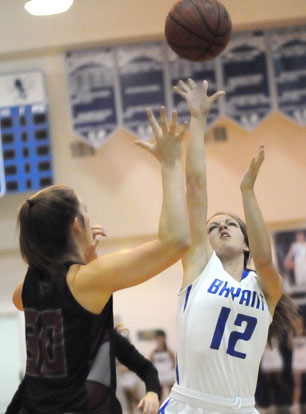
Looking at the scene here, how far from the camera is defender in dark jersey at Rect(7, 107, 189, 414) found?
206 centimetres

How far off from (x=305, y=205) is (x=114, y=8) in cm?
293

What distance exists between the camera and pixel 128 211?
840cm

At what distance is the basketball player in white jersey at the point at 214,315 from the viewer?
310 cm

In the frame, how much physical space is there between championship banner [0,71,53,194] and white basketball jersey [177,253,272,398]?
5279mm

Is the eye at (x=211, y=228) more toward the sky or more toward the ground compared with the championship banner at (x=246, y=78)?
more toward the ground

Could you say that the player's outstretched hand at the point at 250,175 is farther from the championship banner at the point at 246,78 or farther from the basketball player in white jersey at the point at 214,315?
the championship banner at the point at 246,78

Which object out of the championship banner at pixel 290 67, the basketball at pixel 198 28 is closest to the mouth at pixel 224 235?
the basketball at pixel 198 28

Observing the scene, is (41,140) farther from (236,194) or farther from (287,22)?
(287,22)

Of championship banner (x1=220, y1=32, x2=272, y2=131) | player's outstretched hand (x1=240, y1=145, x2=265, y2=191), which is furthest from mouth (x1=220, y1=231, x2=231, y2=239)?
championship banner (x1=220, y1=32, x2=272, y2=131)

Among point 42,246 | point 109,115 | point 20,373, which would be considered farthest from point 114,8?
point 42,246

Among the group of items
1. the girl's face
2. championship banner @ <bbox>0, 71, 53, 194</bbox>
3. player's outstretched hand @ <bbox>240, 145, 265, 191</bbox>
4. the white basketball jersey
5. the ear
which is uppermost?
championship banner @ <bbox>0, 71, 53, 194</bbox>

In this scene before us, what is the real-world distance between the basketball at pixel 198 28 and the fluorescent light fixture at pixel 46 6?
375 cm

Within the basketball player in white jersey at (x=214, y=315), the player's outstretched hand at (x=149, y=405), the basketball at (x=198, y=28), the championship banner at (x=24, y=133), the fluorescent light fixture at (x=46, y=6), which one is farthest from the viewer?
the championship banner at (x=24, y=133)

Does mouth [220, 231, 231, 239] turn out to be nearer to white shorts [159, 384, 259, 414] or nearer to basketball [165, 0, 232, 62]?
white shorts [159, 384, 259, 414]
